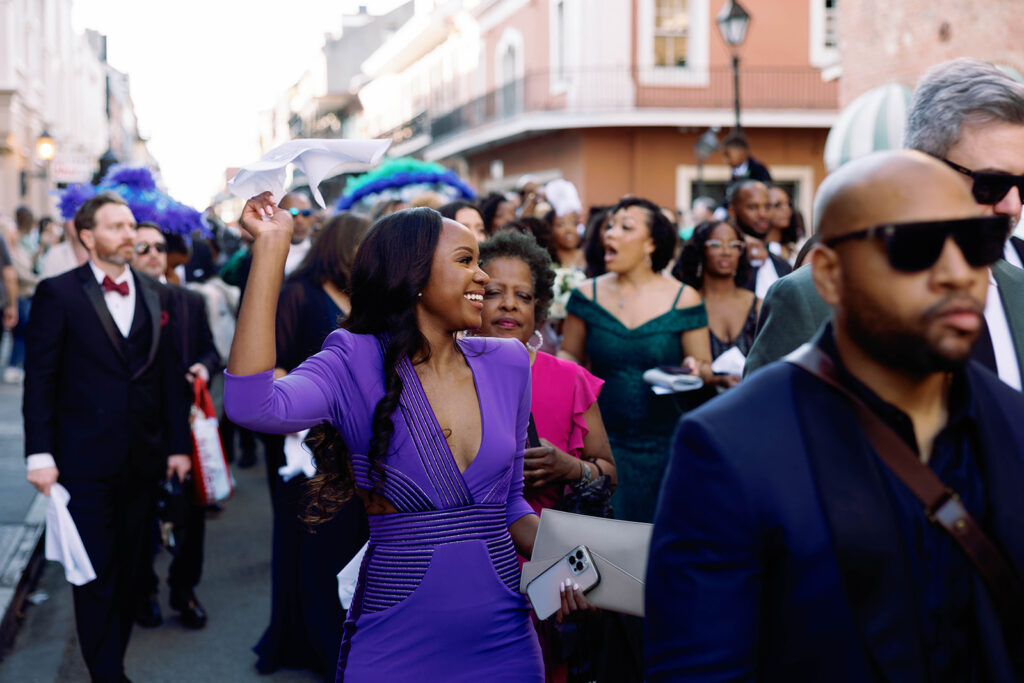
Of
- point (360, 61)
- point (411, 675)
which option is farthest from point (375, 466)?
point (360, 61)

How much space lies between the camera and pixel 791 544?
169 cm

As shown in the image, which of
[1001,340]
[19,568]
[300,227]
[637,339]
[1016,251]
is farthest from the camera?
[300,227]

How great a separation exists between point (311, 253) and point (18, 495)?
452 centimetres

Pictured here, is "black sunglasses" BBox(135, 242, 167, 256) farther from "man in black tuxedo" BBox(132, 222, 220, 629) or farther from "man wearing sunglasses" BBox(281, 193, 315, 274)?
"man wearing sunglasses" BBox(281, 193, 315, 274)

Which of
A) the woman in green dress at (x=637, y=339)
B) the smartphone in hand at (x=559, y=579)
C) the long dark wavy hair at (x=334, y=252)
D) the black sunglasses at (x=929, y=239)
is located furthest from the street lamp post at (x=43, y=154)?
the black sunglasses at (x=929, y=239)

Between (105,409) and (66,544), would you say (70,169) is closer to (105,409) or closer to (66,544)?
(105,409)

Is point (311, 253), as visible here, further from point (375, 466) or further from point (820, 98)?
point (820, 98)

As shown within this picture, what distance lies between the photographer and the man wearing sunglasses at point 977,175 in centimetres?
246

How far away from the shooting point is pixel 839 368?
5.93 ft

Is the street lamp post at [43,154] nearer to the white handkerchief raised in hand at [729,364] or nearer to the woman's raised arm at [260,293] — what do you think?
the white handkerchief raised in hand at [729,364]

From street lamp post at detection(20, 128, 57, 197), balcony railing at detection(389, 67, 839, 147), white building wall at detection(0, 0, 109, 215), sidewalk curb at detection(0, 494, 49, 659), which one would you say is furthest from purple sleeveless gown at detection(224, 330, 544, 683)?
street lamp post at detection(20, 128, 57, 197)

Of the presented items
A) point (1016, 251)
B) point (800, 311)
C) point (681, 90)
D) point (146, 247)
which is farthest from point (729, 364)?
point (681, 90)

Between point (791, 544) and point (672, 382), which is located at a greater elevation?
point (791, 544)

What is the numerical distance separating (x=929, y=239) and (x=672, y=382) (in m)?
3.73
